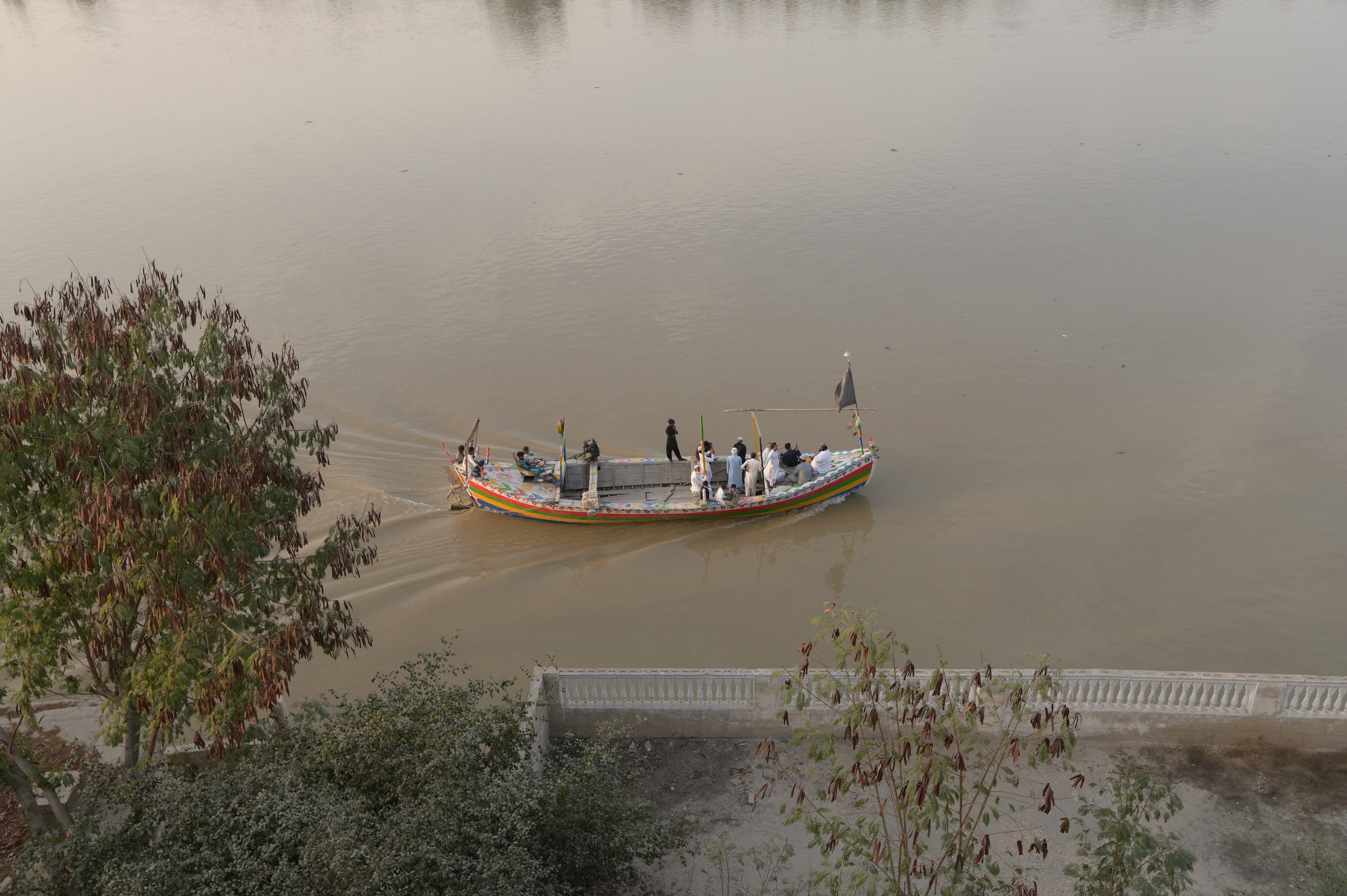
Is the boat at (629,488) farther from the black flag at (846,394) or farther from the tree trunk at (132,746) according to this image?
the tree trunk at (132,746)

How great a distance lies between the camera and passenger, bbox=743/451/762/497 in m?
18.2

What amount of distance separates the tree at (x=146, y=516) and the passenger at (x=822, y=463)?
1112 cm

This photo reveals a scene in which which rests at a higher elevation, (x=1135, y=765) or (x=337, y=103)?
(x=337, y=103)

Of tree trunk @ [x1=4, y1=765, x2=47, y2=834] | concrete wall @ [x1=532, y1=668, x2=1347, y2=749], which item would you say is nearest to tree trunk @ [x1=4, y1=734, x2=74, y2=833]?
tree trunk @ [x1=4, y1=765, x2=47, y2=834]

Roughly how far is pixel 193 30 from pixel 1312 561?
6616 centimetres

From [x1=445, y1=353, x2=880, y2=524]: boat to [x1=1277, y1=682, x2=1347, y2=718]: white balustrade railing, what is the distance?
8.95 meters

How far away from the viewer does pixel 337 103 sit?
4562cm

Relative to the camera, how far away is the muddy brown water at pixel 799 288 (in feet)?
54.2

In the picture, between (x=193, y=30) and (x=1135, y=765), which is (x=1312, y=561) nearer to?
(x=1135, y=765)

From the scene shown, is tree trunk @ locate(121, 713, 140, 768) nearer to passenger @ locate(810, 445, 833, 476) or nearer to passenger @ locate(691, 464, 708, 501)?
passenger @ locate(691, 464, 708, 501)

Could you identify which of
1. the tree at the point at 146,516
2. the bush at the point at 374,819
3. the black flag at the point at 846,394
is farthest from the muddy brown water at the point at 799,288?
the tree at the point at 146,516

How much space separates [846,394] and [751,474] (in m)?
2.47

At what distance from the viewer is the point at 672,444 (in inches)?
752

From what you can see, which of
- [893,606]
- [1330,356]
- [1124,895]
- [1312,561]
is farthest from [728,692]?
[1330,356]
